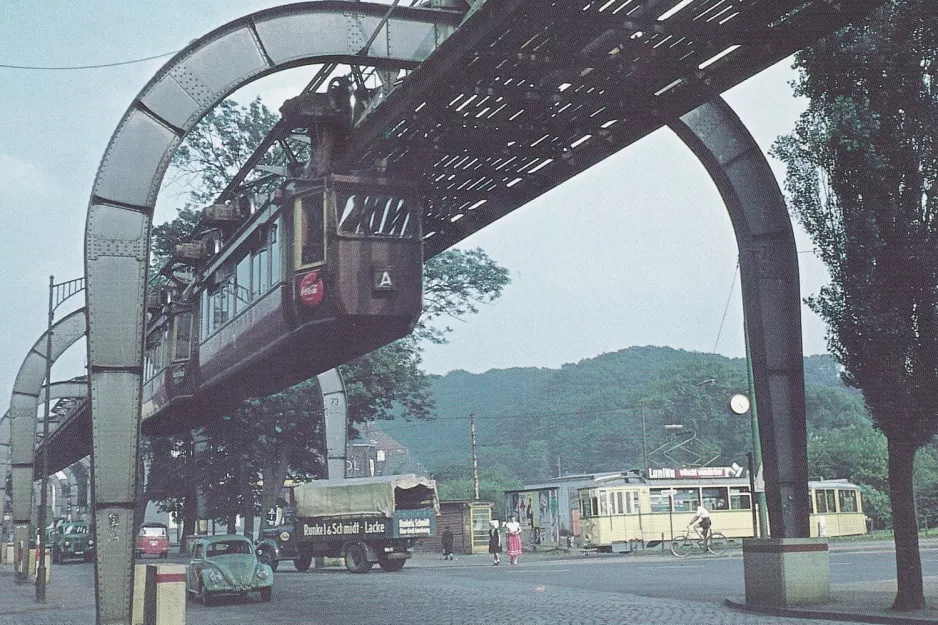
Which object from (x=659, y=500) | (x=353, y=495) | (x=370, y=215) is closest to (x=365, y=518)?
(x=353, y=495)

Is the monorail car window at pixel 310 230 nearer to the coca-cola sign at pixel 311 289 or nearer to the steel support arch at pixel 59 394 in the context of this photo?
the coca-cola sign at pixel 311 289

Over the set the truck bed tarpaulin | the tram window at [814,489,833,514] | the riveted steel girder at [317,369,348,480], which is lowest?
the tram window at [814,489,833,514]

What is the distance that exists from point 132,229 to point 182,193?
3242cm

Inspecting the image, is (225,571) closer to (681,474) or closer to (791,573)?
(791,573)

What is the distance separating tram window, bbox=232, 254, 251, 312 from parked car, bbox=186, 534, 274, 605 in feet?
18.9

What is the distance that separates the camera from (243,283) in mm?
21297

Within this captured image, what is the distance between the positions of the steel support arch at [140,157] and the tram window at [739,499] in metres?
37.2

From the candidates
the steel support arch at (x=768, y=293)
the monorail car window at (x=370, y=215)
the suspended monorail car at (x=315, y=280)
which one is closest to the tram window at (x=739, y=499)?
the suspended monorail car at (x=315, y=280)

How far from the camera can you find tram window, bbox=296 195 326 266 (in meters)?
17.4

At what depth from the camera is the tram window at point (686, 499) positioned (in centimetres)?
4778

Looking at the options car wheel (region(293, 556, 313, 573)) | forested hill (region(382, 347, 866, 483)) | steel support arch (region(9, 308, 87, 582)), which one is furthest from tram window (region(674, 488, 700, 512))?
forested hill (region(382, 347, 866, 483))

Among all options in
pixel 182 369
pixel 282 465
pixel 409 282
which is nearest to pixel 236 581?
pixel 182 369

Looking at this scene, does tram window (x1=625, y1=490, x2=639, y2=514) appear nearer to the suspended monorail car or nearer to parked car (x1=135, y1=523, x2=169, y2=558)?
parked car (x1=135, y1=523, x2=169, y2=558)

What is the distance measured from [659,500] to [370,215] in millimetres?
33029
